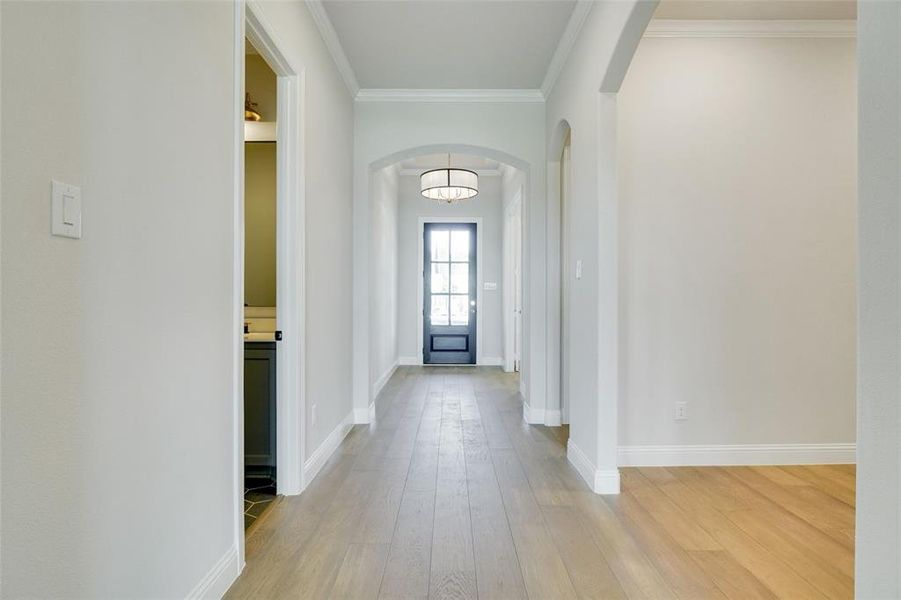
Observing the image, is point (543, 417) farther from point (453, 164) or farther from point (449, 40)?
point (453, 164)

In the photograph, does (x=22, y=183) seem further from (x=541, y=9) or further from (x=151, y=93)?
(x=541, y=9)

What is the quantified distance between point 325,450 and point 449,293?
4.65m

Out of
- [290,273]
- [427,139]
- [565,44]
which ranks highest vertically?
[565,44]

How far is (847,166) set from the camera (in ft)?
10.5

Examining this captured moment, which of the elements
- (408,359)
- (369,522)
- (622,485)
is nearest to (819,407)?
(622,485)

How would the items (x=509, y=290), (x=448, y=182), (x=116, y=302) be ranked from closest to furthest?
(x=116, y=302) → (x=448, y=182) → (x=509, y=290)

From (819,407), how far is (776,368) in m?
0.37

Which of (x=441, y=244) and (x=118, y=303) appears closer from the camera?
(x=118, y=303)

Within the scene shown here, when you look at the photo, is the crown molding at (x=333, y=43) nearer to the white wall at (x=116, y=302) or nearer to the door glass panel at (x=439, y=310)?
the white wall at (x=116, y=302)

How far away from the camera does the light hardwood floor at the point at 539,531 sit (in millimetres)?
1855

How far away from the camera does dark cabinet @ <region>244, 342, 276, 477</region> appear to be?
2732 millimetres

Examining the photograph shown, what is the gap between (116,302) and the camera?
4.10 ft

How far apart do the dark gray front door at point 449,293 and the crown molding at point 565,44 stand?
3.67 m

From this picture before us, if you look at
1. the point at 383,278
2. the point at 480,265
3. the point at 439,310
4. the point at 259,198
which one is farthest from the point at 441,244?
the point at 259,198
